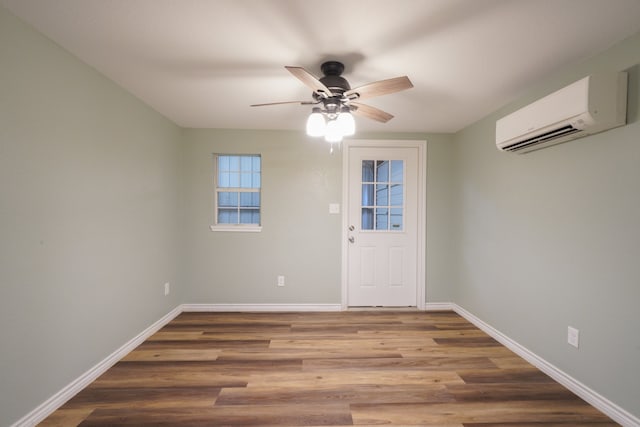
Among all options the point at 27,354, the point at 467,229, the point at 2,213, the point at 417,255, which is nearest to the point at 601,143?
the point at 467,229

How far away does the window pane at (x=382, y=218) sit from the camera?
343 cm

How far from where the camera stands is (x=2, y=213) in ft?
4.49

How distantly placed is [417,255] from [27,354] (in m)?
3.47

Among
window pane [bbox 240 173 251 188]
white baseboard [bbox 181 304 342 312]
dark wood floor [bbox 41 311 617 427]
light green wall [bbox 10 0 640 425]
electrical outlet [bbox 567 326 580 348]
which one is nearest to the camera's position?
light green wall [bbox 10 0 640 425]

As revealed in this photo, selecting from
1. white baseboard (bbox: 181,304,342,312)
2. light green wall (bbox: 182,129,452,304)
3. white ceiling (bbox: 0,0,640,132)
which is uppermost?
white ceiling (bbox: 0,0,640,132)

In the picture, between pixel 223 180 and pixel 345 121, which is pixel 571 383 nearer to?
pixel 345 121

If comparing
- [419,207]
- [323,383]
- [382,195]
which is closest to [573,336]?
[323,383]

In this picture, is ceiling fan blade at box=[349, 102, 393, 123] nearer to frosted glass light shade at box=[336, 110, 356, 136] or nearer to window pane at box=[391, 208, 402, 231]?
frosted glass light shade at box=[336, 110, 356, 136]

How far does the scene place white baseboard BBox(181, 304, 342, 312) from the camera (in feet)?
10.9

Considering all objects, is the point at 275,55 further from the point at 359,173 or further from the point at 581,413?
the point at 581,413

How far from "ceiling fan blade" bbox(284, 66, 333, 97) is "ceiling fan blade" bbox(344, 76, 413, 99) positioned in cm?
16

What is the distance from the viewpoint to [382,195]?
11.3 ft

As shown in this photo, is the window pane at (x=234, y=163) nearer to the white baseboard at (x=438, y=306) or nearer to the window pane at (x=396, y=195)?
the window pane at (x=396, y=195)

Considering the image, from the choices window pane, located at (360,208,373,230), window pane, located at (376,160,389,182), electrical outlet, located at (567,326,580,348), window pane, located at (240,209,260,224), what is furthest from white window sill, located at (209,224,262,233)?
electrical outlet, located at (567,326,580,348)
